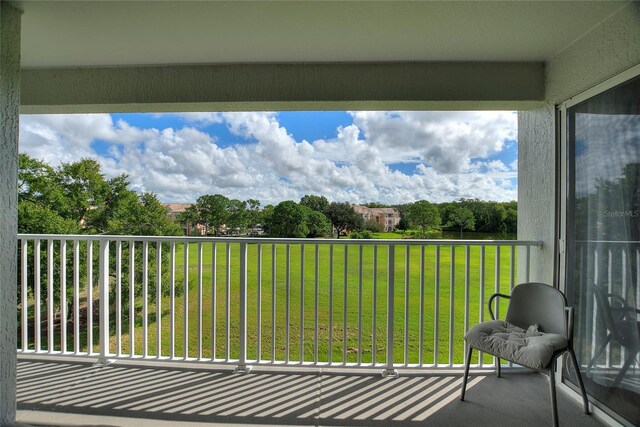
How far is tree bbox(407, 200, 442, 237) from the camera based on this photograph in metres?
3.58

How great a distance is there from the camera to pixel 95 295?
543 cm

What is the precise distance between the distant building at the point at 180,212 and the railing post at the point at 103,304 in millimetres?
1829

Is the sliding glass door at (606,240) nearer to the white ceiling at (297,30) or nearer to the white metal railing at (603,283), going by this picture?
the white metal railing at (603,283)

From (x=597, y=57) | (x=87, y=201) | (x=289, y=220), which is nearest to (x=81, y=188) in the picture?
(x=87, y=201)

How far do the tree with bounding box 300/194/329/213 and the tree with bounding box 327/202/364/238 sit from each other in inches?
4.9

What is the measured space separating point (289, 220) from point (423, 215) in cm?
181

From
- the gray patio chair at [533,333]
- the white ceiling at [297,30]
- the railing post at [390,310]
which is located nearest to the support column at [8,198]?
the white ceiling at [297,30]

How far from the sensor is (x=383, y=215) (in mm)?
4152

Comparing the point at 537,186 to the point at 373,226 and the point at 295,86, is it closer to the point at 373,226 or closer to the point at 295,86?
the point at 373,226

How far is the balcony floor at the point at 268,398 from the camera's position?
1.83 m

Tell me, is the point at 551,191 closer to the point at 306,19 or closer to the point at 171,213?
the point at 306,19

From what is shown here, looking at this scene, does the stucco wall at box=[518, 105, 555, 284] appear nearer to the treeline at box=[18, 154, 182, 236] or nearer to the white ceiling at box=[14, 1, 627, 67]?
the white ceiling at box=[14, 1, 627, 67]

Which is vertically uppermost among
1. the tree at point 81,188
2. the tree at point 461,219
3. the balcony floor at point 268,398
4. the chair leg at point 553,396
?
the tree at point 81,188

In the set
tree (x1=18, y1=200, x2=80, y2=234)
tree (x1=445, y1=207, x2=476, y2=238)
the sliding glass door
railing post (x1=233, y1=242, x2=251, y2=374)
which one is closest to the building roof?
tree (x1=18, y1=200, x2=80, y2=234)
